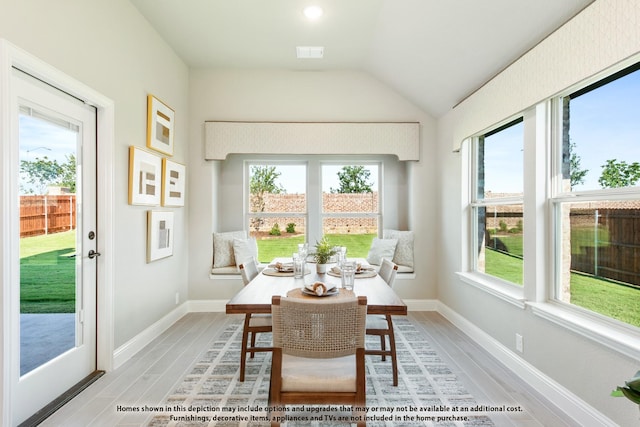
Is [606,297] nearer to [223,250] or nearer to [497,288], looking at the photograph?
[497,288]

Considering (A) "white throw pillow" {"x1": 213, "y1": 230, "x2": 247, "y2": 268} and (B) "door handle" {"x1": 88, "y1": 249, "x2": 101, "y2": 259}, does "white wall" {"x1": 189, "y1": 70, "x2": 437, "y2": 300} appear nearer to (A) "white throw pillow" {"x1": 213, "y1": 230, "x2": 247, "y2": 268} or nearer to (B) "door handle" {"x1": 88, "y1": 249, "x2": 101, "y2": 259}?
(A) "white throw pillow" {"x1": 213, "y1": 230, "x2": 247, "y2": 268}

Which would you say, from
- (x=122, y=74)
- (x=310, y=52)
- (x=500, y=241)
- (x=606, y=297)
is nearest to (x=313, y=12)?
(x=310, y=52)

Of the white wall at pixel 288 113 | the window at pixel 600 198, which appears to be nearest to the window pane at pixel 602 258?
the window at pixel 600 198

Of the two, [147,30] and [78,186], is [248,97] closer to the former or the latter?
[147,30]

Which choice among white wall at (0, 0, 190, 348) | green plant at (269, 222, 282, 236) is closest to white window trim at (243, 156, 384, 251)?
green plant at (269, 222, 282, 236)

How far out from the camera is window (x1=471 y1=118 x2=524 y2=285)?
280 cm

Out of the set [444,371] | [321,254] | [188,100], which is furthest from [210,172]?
[444,371]

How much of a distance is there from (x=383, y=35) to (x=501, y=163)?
68.3 inches

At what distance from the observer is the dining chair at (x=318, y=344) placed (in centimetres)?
153

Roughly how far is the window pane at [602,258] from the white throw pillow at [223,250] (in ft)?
11.5

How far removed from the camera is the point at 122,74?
2805 millimetres

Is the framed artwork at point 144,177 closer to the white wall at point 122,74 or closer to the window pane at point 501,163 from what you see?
the white wall at point 122,74

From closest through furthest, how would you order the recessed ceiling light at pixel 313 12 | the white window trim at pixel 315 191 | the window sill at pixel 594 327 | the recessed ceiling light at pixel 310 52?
1. the window sill at pixel 594 327
2. the recessed ceiling light at pixel 313 12
3. the recessed ceiling light at pixel 310 52
4. the white window trim at pixel 315 191

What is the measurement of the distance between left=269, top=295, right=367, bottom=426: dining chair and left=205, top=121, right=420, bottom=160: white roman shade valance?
2.95 m
